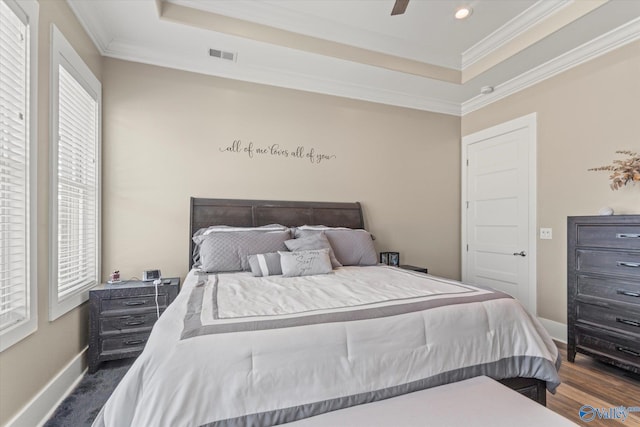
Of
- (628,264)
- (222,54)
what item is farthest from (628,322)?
(222,54)

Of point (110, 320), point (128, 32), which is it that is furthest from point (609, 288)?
point (128, 32)

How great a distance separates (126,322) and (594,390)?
357cm

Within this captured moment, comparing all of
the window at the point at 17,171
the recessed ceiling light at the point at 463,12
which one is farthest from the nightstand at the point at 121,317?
the recessed ceiling light at the point at 463,12

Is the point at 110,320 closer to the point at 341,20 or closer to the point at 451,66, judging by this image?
the point at 341,20

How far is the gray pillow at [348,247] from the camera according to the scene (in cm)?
306

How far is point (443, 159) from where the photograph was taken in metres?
4.33

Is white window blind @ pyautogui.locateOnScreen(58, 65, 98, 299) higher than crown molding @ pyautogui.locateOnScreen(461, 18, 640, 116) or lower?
lower

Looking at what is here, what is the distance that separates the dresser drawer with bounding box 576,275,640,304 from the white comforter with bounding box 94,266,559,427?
3.73ft

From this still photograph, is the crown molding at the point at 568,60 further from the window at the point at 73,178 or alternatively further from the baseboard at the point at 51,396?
the baseboard at the point at 51,396

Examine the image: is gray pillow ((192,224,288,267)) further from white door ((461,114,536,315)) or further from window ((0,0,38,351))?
white door ((461,114,536,315))

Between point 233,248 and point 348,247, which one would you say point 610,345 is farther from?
point 233,248

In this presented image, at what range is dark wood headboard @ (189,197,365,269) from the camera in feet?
10.4

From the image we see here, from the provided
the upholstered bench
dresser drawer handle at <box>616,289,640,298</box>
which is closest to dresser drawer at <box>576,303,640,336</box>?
dresser drawer handle at <box>616,289,640,298</box>

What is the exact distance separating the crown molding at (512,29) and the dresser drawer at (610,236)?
1867 millimetres
